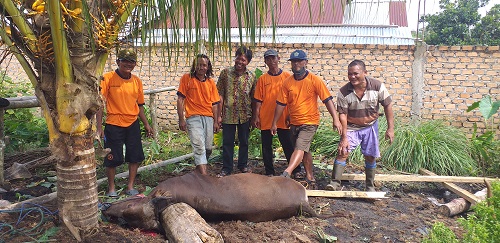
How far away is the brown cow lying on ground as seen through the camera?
387cm

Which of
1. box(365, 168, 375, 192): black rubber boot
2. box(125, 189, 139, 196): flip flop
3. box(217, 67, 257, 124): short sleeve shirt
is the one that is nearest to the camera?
box(125, 189, 139, 196): flip flop

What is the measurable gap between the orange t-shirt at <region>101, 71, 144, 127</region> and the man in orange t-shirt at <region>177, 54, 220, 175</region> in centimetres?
75

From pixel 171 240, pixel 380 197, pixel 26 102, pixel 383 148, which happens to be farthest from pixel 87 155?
pixel 383 148

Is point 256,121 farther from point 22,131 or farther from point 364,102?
point 22,131

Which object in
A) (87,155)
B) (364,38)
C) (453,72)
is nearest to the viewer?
(87,155)

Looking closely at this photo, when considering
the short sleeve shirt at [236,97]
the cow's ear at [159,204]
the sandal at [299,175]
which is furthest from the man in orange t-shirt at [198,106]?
the cow's ear at [159,204]

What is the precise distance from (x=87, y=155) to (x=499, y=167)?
6555 mm

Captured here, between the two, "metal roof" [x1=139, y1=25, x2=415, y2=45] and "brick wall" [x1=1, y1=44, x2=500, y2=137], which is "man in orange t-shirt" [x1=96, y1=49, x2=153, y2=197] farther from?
"metal roof" [x1=139, y1=25, x2=415, y2=45]

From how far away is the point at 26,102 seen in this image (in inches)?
215

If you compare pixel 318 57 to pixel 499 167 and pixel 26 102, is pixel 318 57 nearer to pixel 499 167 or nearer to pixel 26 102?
pixel 499 167

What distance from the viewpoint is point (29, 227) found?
3.72m

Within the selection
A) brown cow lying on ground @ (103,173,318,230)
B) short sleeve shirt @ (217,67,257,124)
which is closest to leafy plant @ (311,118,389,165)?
short sleeve shirt @ (217,67,257,124)


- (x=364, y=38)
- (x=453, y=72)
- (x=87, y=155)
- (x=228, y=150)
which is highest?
(x=364, y=38)

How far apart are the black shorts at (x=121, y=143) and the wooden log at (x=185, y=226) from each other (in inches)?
48.2
